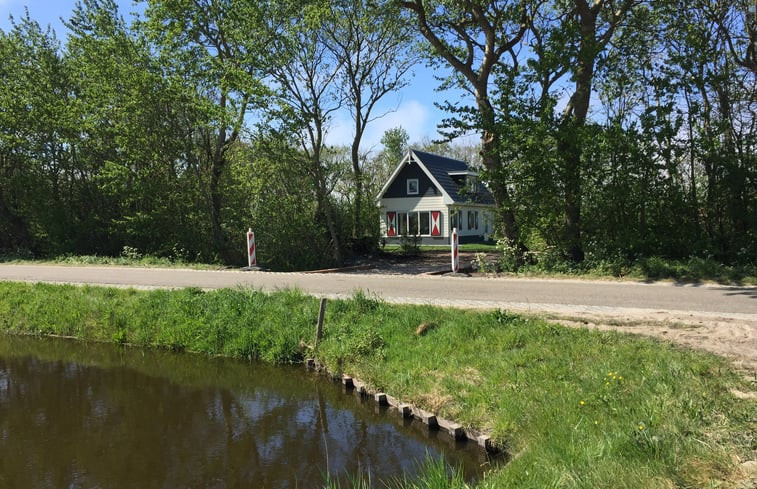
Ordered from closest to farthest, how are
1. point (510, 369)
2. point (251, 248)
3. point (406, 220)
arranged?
point (510, 369)
point (251, 248)
point (406, 220)

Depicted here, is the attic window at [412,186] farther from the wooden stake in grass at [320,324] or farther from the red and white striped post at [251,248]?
the wooden stake in grass at [320,324]

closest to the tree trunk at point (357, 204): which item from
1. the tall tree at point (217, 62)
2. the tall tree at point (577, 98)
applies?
the tall tree at point (217, 62)

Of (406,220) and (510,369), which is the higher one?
(406,220)

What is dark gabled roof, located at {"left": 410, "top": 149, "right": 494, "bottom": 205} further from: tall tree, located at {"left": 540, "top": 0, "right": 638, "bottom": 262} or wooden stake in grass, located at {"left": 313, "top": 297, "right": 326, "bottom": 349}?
wooden stake in grass, located at {"left": 313, "top": 297, "right": 326, "bottom": 349}

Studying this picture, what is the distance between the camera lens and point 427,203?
116ft

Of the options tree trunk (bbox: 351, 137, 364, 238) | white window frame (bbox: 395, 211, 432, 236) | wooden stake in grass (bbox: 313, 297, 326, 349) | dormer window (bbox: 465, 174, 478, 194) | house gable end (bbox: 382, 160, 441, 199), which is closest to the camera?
wooden stake in grass (bbox: 313, 297, 326, 349)

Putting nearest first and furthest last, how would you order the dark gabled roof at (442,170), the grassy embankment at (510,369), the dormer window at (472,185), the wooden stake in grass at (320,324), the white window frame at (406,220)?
the grassy embankment at (510,369), the wooden stake in grass at (320,324), the dormer window at (472,185), the dark gabled roof at (442,170), the white window frame at (406,220)

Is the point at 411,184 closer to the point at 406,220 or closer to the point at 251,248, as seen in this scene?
the point at 406,220

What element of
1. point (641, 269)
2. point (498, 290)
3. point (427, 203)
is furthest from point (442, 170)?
point (498, 290)

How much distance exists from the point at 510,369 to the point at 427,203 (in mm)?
29007

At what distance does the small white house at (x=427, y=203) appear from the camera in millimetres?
34875

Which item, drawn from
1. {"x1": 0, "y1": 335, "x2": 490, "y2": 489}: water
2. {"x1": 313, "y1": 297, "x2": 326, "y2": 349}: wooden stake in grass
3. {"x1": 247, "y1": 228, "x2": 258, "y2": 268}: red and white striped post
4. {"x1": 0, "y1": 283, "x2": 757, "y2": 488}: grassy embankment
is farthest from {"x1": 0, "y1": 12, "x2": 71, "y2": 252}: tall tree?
{"x1": 313, "y1": 297, "x2": 326, "y2": 349}: wooden stake in grass

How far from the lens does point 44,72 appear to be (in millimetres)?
23766

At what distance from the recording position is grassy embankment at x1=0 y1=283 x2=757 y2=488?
3838 mm
